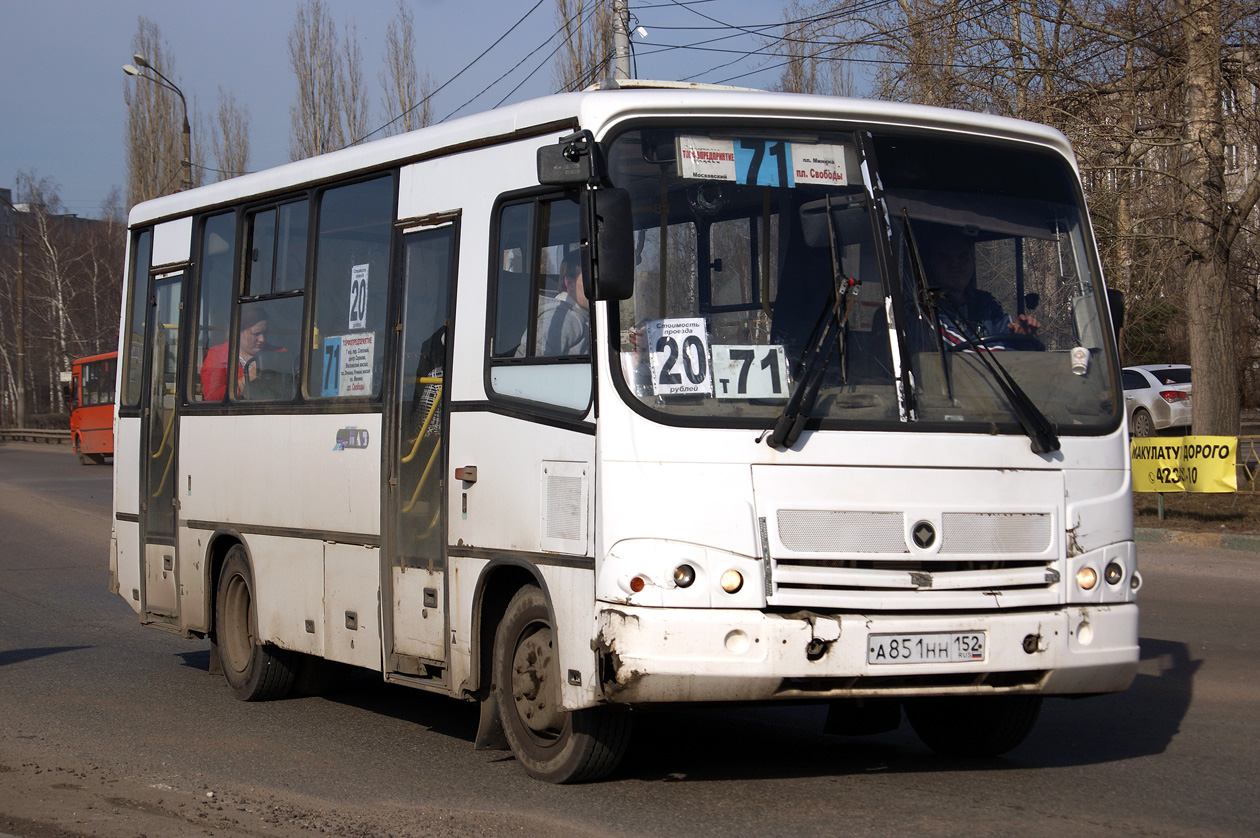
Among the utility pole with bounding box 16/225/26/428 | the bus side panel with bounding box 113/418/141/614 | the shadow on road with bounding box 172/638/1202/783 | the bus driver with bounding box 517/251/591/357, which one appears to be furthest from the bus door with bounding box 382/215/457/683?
the utility pole with bounding box 16/225/26/428

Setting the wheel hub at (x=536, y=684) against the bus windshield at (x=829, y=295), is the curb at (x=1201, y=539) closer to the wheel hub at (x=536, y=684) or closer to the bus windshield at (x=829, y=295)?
the bus windshield at (x=829, y=295)

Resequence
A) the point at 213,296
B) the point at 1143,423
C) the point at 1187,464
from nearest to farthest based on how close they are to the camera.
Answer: the point at 213,296 < the point at 1187,464 < the point at 1143,423

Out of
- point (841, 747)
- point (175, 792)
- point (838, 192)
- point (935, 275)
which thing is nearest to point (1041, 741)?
point (841, 747)

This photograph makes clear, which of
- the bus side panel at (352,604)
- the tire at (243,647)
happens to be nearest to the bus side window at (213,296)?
the tire at (243,647)

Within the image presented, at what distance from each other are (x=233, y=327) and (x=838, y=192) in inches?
183

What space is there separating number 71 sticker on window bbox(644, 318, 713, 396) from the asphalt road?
1647mm

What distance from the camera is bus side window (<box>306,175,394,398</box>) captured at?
752 centimetres

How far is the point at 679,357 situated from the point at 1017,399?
1.43 m

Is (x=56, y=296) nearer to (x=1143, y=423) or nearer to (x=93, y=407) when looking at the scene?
(x=93, y=407)

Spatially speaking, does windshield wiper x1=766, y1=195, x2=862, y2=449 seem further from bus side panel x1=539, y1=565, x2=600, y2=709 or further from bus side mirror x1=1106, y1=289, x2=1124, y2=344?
bus side mirror x1=1106, y1=289, x2=1124, y2=344

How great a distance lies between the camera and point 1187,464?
1698cm

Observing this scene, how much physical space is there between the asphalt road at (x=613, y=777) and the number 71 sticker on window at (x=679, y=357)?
165 cm

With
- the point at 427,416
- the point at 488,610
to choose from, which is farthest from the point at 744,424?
the point at 427,416

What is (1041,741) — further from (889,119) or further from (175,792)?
(175,792)
